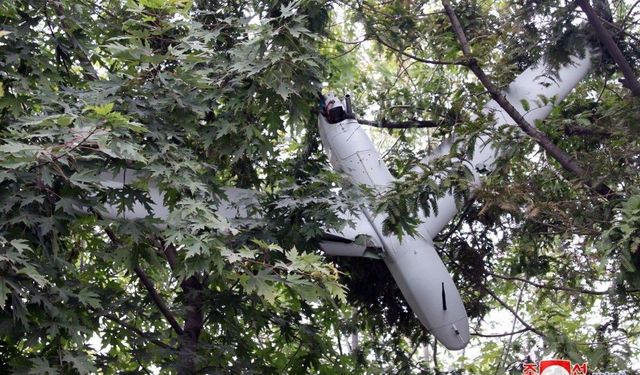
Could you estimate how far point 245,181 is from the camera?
5.59 meters

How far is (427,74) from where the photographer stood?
22.9 ft

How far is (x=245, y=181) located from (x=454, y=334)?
1.59 metres

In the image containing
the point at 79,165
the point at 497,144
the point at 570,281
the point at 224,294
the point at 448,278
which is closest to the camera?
the point at 79,165

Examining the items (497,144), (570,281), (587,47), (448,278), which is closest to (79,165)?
(497,144)

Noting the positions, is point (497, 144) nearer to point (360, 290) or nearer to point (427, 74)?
point (360, 290)

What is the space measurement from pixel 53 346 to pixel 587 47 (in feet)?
10.5

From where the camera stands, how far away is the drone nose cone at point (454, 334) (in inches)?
208

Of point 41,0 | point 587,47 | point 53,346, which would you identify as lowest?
point 53,346

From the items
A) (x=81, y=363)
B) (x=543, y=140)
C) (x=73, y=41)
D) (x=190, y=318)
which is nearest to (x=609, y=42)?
(x=543, y=140)

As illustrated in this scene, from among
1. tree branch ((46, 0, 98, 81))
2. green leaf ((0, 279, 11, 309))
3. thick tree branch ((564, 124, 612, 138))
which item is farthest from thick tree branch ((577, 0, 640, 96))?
green leaf ((0, 279, 11, 309))

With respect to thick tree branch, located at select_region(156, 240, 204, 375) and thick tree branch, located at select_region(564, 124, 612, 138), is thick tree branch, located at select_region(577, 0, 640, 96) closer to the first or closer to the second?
thick tree branch, located at select_region(564, 124, 612, 138)

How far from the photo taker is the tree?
12.3ft

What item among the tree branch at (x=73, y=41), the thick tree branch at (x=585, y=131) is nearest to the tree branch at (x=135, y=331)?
the tree branch at (x=73, y=41)

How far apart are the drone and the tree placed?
0.15 m
